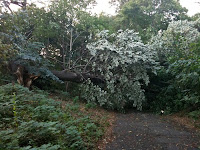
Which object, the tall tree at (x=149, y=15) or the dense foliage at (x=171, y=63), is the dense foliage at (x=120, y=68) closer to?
the dense foliage at (x=171, y=63)

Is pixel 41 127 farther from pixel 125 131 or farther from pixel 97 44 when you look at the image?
pixel 97 44

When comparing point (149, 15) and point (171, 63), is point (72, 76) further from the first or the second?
point (149, 15)

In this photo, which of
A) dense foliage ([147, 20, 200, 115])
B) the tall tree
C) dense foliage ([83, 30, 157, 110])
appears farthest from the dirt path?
the tall tree

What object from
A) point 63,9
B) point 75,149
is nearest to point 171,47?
point 63,9

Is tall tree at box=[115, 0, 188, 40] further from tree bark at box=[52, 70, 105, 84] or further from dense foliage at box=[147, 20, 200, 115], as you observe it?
tree bark at box=[52, 70, 105, 84]

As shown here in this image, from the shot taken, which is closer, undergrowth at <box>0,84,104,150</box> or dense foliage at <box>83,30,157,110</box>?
undergrowth at <box>0,84,104,150</box>

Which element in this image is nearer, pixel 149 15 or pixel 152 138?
pixel 152 138

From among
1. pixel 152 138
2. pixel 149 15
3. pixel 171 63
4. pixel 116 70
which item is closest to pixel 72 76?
pixel 116 70

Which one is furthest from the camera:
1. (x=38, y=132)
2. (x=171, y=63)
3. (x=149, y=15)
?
(x=149, y=15)

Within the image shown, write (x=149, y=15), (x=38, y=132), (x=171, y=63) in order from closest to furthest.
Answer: (x=38, y=132), (x=171, y=63), (x=149, y=15)

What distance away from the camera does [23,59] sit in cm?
859

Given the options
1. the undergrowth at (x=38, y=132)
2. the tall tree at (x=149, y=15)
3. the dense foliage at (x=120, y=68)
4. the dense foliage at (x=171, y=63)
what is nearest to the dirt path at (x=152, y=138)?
the undergrowth at (x=38, y=132)

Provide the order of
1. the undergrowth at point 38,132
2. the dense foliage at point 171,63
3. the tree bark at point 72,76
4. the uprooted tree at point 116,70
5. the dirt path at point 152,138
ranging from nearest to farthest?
the undergrowth at point 38,132, the dirt path at point 152,138, the dense foliage at point 171,63, the uprooted tree at point 116,70, the tree bark at point 72,76

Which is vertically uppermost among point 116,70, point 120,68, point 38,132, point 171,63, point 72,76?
point 171,63
